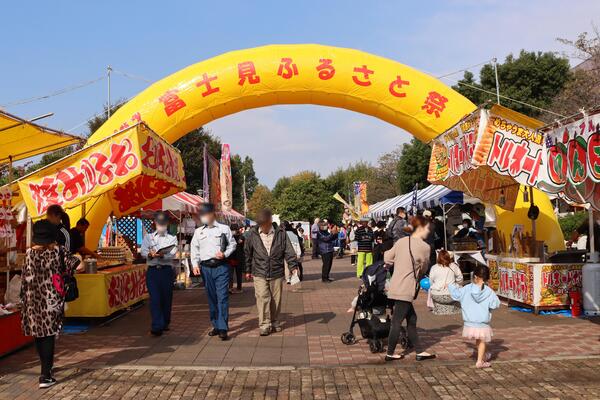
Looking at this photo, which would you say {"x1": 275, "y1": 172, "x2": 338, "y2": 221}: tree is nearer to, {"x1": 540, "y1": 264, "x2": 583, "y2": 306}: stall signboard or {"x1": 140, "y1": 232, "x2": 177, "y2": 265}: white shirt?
{"x1": 540, "y1": 264, "x2": 583, "y2": 306}: stall signboard

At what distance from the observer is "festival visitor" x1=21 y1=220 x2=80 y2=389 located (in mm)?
5723

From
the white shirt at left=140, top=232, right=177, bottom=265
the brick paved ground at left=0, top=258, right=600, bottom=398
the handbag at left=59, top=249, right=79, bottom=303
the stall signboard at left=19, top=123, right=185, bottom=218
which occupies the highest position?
the stall signboard at left=19, top=123, right=185, bottom=218

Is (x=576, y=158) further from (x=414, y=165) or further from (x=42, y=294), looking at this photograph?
(x=414, y=165)

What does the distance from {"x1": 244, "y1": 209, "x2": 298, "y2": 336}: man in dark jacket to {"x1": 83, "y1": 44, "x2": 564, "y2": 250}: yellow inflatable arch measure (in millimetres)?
5125

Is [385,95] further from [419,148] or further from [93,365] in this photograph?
[419,148]

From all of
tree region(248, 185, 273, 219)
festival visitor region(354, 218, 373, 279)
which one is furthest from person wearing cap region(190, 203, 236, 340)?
tree region(248, 185, 273, 219)

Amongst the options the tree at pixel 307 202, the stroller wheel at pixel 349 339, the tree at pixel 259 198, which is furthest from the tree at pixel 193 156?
the tree at pixel 259 198

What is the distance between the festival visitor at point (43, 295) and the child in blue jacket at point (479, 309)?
13.6 ft

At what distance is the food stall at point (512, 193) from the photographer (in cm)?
871

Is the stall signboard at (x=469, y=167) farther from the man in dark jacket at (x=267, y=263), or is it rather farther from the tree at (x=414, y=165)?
the tree at (x=414, y=165)

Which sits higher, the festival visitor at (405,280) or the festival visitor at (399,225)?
the festival visitor at (399,225)

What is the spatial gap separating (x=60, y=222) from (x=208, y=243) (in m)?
2.24

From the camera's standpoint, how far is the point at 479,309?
6.25 meters

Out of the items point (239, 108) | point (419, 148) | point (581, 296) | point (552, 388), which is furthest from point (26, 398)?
point (419, 148)
